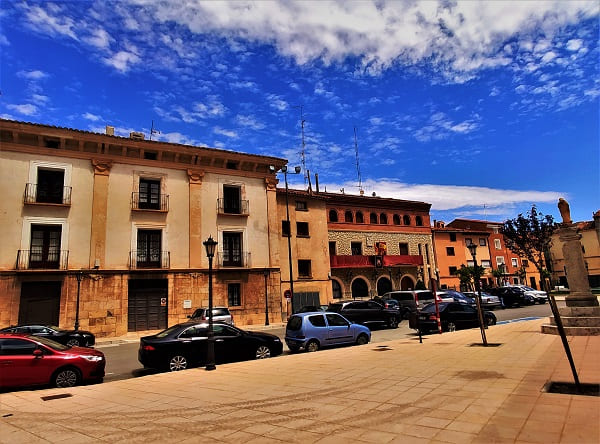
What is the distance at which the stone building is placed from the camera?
21375mm

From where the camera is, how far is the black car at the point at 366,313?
19844mm

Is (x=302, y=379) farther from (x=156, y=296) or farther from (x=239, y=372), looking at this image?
(x=156, y=296)

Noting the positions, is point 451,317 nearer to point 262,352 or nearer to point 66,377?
point 262,352

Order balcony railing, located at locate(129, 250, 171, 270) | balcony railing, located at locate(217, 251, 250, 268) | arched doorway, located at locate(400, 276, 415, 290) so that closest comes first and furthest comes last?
balcony railing, located at locate(129, 250, 171, 270) → balcony railing, located at locate(217, 251, 250, 268) → arched doorway, located at locate(400, 276, 415, 290)

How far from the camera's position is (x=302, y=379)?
8.62 metres

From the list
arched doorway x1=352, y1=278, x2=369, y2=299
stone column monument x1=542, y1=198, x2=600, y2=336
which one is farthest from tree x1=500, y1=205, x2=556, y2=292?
stone column monument x1=542, y1=198, x2=600, y2=336

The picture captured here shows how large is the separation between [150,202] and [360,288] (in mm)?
20915

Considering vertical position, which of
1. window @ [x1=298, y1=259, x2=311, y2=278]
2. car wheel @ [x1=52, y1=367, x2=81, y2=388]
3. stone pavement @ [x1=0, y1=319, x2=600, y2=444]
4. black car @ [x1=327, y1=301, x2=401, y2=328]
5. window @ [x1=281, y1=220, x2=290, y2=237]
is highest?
window @ [x1=281, y1=220, x2=290, y2=237]

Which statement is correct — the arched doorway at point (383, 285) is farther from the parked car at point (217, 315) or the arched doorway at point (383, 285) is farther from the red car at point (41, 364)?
the red car at point (41, 364)

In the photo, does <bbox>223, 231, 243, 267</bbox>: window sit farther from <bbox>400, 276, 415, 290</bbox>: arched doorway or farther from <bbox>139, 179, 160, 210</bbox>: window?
<bbox>400, 276, 415, 290</bbox>: arched doorway

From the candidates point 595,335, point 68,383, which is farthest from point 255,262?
point 595,335

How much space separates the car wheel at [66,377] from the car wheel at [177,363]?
2.37 m

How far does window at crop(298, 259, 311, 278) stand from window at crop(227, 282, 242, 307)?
684cm

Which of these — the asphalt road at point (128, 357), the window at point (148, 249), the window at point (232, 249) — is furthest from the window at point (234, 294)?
the asphalt road at point (128, 357)
